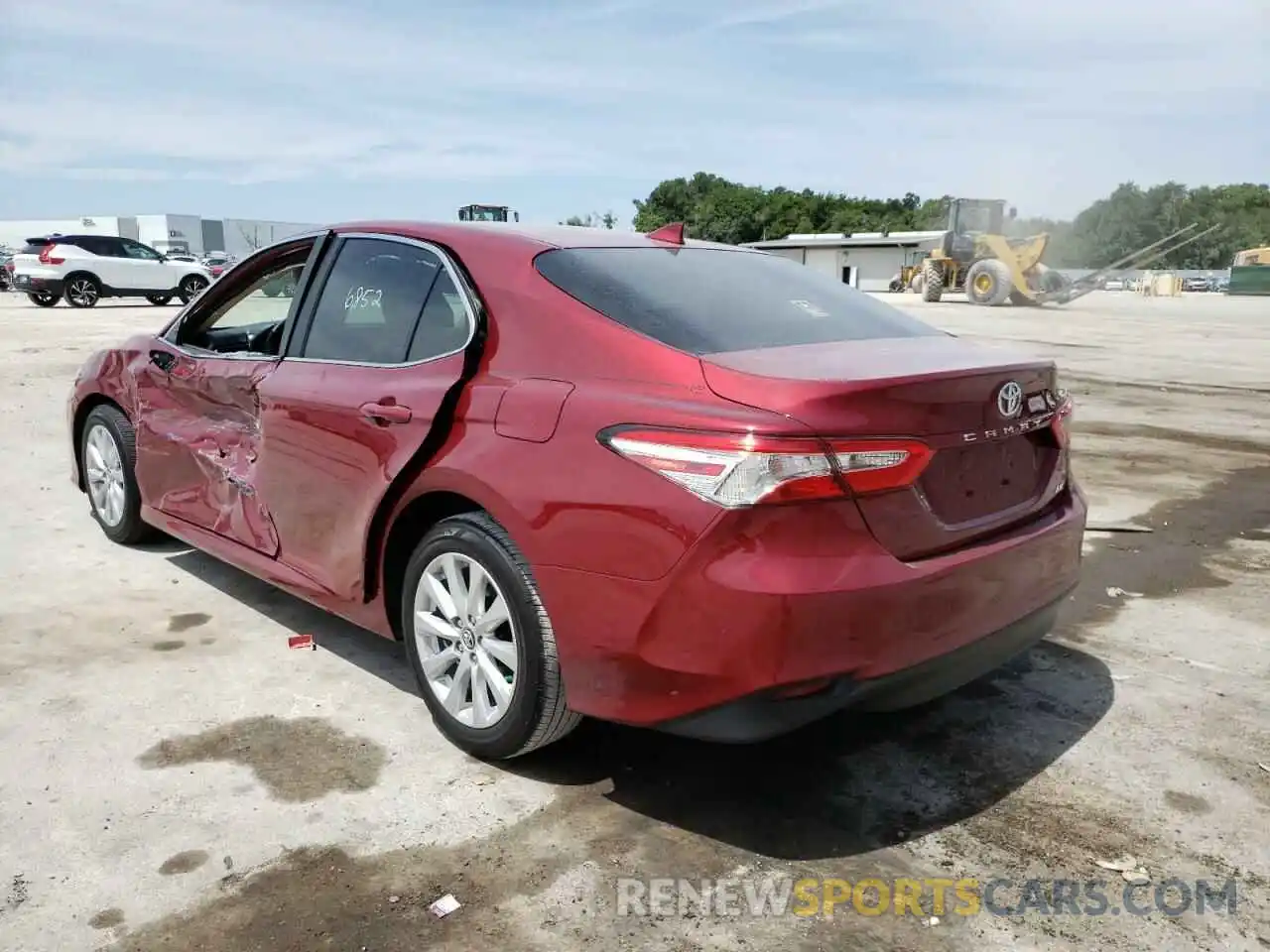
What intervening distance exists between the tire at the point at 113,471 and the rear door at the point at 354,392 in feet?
5.04

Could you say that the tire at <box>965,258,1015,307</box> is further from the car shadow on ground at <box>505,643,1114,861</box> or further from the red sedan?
the car shadow on ground at <box>505,643,1114,861</box>

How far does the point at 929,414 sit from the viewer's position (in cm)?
263

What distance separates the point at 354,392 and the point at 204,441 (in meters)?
1.23

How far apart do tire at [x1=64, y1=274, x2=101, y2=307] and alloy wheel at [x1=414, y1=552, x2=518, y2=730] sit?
83.2 ft

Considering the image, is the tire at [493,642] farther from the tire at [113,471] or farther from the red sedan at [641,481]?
the tire at [113,471]

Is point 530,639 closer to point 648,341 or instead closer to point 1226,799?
point 648,341

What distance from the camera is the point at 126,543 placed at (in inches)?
211

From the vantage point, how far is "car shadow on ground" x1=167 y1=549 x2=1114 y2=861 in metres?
2.85

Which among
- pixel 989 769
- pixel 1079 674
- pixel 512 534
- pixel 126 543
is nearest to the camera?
pixel 512 534

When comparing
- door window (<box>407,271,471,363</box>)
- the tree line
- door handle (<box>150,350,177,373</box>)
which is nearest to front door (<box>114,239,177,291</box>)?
door handle (<box>150,350,177,373</box>)

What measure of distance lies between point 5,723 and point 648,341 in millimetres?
2473

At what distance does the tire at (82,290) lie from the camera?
80.8ft

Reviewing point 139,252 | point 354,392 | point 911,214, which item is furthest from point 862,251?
point 354,392

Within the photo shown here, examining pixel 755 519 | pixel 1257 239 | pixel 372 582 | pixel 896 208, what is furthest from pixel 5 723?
pixel 896 208
